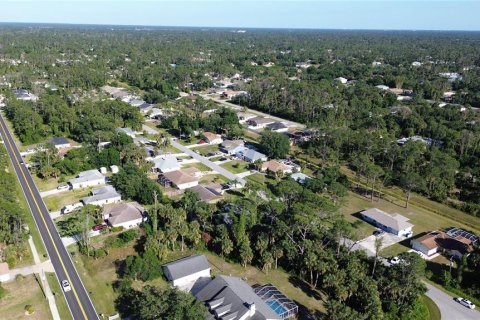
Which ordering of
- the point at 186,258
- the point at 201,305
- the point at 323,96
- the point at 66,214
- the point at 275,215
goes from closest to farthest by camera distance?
the point at 201,305 → the point at 186,258 → the point at 275,215 → the point at 66,214 → the point at 323,96

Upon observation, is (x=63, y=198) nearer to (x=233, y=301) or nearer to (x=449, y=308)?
(x=233, y=301)

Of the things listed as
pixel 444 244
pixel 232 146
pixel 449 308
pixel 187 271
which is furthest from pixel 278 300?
pixel 232 146

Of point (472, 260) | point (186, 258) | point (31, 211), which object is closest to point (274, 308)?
point (186, 258)

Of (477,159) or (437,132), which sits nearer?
(477,159)

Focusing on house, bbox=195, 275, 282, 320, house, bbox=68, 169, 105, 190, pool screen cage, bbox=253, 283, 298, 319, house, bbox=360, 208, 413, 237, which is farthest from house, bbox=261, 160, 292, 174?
house, bbox=195, 275, 282, 320

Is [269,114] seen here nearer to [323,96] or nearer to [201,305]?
[323,96]

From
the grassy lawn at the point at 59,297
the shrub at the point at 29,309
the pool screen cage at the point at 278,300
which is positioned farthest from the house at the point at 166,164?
the pool screen cage at the point at 278,300
